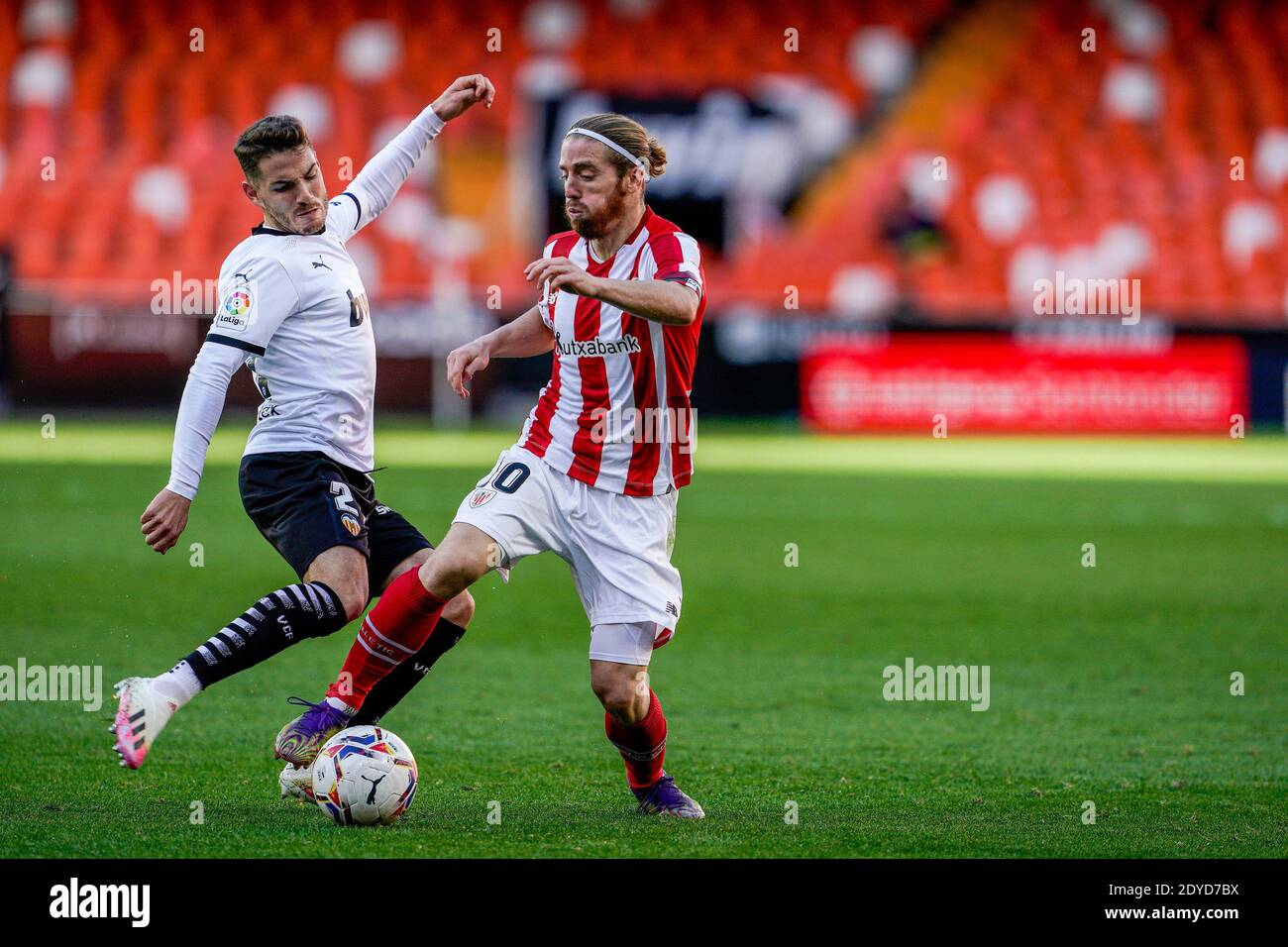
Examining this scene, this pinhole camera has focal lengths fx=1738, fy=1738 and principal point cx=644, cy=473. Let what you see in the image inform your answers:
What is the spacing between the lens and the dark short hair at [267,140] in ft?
17.3

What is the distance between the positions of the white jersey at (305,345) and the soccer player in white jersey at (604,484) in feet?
1.38

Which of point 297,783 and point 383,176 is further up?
point 383,176

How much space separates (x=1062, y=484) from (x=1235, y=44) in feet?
52.0

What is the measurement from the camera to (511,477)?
525 centimetres

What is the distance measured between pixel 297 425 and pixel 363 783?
4.06ft

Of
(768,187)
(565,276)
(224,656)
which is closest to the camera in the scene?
(565,276)

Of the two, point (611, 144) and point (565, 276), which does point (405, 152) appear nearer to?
point (611, 144)

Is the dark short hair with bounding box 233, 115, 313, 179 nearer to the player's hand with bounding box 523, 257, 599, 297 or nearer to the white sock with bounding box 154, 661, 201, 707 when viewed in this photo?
the player's hand with bounding box 523, 257, 599, 297

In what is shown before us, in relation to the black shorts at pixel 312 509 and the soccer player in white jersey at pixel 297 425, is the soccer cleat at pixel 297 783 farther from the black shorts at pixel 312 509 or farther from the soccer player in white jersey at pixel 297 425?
the black shorts at pixel 312 509

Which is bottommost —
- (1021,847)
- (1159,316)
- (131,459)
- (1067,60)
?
(1021,847)

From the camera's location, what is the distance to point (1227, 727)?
22.0 ft

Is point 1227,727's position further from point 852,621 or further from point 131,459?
point 131,459

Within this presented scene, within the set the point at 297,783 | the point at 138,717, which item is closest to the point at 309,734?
the point at 297,783
